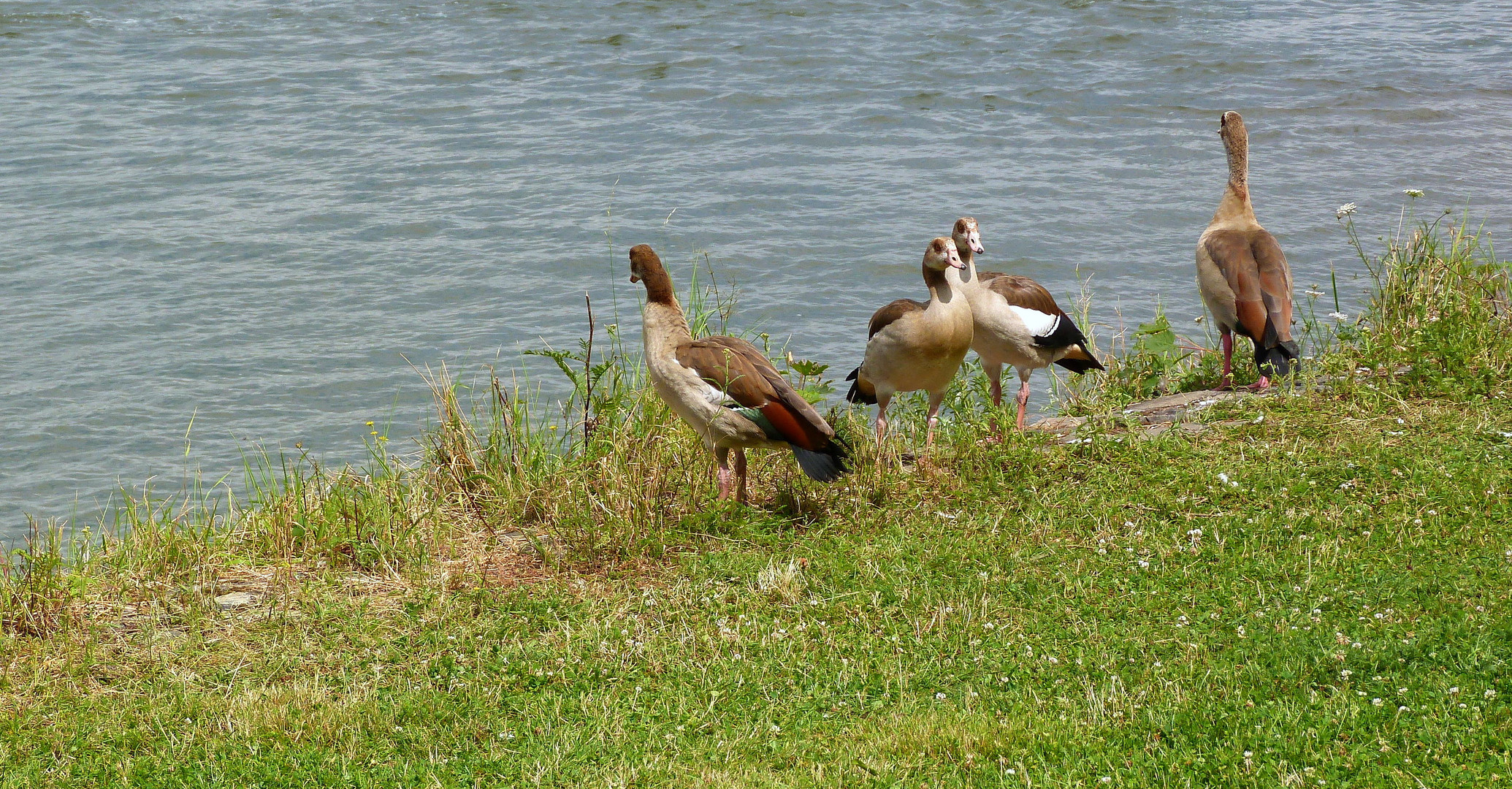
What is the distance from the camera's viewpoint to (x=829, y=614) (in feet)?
18.7

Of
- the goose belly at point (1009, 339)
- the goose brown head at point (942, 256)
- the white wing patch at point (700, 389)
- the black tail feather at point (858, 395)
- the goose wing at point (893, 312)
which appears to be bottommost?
the black tail feather at point (858, 395)

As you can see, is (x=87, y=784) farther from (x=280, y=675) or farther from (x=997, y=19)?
(x=997, y=19)

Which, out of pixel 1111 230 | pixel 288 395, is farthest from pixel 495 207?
pixel 1111 230

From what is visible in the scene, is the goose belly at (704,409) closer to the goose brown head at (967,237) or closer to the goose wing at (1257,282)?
the goose brown head at (967,237)

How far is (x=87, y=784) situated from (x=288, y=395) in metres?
6.34

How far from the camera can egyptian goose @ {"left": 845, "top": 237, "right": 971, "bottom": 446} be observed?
7277mm

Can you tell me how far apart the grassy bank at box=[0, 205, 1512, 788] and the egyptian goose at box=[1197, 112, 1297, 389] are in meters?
0.37

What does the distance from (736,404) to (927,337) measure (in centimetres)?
126

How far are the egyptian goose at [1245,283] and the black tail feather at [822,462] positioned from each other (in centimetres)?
318

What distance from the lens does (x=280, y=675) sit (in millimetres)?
5441

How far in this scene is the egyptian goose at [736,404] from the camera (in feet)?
21.5

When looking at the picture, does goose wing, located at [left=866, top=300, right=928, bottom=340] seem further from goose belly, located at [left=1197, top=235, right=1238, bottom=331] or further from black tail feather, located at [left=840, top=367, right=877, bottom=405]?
goose belly, located at [left=1197, top=235, right=1238, bottom=331]

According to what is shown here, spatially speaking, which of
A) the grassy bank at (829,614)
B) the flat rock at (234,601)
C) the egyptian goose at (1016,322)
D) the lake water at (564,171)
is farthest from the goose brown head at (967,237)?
the flat rock at (234,601)

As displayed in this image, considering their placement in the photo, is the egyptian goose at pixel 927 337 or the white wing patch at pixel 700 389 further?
the egyptian goose at pixel 927 337
